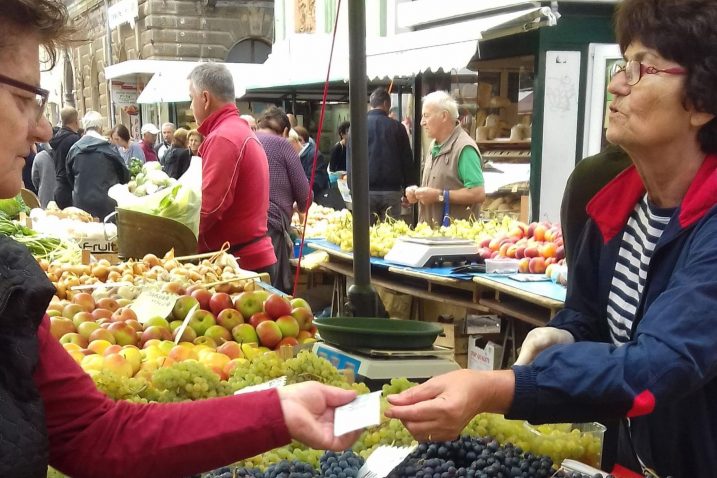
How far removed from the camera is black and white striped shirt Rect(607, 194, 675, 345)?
67.4 inches

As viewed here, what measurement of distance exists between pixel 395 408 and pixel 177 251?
2.97 metres

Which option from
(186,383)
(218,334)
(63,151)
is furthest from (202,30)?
(186,383)

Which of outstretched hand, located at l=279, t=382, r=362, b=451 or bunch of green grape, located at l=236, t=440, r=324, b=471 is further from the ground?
outstretched hand, located at l=279, t=382, r=362, b=451

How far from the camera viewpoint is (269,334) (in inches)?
120

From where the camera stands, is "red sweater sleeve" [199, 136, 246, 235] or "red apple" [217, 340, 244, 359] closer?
"red apple" [217, 340, 244, 359]

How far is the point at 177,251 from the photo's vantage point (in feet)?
13.7

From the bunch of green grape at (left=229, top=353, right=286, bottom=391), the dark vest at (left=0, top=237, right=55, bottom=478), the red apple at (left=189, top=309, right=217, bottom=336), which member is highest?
the dark vest at (left=0, top=237, right=55, bottom=478)

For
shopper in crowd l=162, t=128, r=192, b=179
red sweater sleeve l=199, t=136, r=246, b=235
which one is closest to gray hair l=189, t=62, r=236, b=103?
red sweater sleeve l=199, t=136, r=246, b=235

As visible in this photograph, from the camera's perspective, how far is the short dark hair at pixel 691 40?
1.55m

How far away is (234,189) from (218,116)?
47cm

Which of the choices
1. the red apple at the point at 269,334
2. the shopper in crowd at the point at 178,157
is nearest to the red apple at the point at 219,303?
the red apple at the point at 269,334

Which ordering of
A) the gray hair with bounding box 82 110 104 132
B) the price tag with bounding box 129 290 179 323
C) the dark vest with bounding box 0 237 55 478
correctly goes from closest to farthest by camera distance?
the dark vest with bounding box 0 237 55 478
the price tag with bounding box 129 290 179 323
the gray hair with bounding box 82 110 104 132

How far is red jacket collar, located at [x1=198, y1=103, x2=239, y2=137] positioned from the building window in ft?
56.9

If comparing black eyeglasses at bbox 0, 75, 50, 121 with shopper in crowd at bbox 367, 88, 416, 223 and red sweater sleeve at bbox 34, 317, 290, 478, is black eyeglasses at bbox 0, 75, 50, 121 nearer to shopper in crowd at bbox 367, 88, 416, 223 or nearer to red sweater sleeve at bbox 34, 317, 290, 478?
red sweater sleeve at bbox 34, 317, 290, 478
